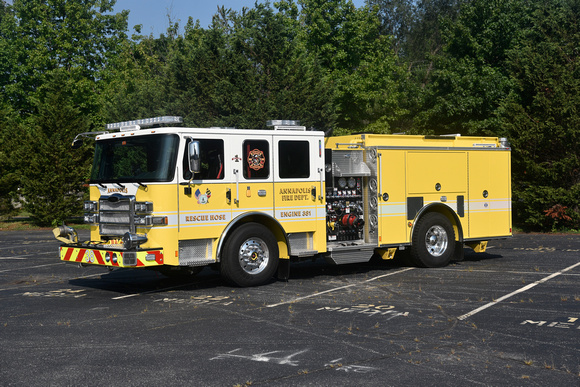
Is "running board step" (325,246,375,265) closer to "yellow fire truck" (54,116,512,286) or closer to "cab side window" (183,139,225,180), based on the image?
"yellow fire truck" (54,116,512,286)

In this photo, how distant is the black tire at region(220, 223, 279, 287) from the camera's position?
11.3 metres

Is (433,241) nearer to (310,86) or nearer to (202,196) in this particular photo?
(202,196)

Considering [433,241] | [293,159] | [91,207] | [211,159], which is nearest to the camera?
[211,159]

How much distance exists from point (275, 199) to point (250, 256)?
110 cm

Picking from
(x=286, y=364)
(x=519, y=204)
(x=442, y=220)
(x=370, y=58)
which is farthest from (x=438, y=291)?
(x=370, y=58)

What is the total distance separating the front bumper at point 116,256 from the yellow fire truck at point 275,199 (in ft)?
0.05

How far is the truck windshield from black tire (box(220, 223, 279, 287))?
5.13 feet

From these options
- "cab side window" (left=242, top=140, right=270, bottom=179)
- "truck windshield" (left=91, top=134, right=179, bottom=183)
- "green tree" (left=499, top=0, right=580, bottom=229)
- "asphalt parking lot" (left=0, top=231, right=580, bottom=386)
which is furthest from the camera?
"green tree" (left=499, top=0, right=580, bottom=229)

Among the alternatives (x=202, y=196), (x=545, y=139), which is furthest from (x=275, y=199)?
(x=545, y=139)

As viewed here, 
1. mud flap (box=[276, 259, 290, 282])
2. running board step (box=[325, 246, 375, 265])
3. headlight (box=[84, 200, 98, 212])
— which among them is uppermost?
headlight (box=[84, 200, 98, 212])

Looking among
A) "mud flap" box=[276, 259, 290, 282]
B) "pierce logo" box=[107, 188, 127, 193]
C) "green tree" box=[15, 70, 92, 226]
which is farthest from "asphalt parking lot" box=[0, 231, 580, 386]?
"green tree" box=[15, 70, 92, 226]

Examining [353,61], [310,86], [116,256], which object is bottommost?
[116,256]

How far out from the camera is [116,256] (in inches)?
416

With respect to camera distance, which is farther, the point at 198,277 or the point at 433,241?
the point at 433,241
